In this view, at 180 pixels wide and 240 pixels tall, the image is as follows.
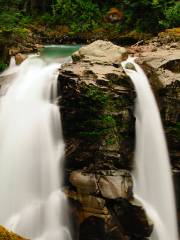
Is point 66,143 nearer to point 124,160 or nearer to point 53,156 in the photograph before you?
point 53,156

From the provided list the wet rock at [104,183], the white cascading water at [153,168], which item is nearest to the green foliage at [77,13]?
the white cascading water at [153,168]

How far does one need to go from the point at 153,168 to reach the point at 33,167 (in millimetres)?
2795

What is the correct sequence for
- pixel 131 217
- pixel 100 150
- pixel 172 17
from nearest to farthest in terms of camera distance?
pixel 131 217, pixel 100 150, pixel 172 17

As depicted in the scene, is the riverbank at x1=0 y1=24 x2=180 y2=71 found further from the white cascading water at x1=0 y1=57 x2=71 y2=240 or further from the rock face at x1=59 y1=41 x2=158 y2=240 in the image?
the rock face at x1=59 y1=41 x2=158 y2=240

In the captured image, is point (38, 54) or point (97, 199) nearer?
point (97, 199)

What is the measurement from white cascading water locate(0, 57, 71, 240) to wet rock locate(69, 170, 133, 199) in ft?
1.50

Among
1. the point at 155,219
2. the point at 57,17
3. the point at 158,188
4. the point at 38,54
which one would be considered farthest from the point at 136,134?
the point at 57,17

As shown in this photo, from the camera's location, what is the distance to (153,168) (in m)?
10.1

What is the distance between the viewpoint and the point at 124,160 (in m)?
9.73

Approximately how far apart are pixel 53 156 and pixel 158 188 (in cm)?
258

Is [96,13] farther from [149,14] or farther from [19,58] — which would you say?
[19,58]

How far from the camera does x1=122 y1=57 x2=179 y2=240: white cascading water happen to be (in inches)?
388

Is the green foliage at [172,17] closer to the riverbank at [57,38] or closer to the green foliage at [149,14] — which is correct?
the green foliage at [149,14]

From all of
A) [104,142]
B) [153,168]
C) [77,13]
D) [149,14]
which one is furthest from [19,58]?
[77,13]
